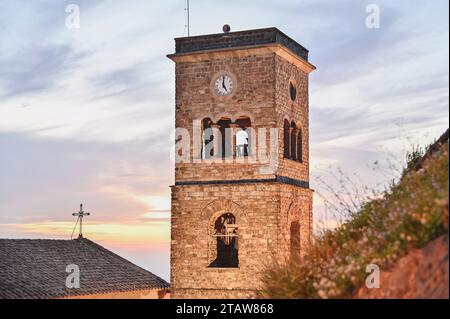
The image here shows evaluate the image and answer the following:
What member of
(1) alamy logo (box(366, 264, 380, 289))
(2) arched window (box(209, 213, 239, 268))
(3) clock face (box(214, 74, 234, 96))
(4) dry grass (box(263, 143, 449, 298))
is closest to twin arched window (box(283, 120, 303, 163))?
(3) clock face (box(214, 74, 234, 96))

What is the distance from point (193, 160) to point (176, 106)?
6.55 ft

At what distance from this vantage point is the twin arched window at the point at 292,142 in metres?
26.4

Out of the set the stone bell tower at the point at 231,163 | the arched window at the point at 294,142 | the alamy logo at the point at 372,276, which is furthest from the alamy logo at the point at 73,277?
the alamy logo at the point at 372,276

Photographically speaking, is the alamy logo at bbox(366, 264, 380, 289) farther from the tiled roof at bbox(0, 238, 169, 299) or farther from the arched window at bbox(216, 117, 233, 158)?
the arched window at bbox(216, 117, 233, 158)

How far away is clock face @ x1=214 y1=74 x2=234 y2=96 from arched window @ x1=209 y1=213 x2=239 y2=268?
4.18m

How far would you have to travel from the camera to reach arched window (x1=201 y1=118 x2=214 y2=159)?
85.1ft

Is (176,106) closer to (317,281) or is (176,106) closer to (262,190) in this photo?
(262,190)

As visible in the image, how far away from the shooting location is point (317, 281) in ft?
34.0

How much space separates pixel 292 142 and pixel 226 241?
14.0ft

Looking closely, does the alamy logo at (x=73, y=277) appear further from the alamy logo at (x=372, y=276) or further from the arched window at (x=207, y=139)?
the alamy logo at (x=372, y=276)

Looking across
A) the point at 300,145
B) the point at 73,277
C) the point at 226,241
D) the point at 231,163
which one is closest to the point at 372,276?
the point at 231,163

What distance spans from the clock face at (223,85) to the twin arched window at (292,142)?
232cm
